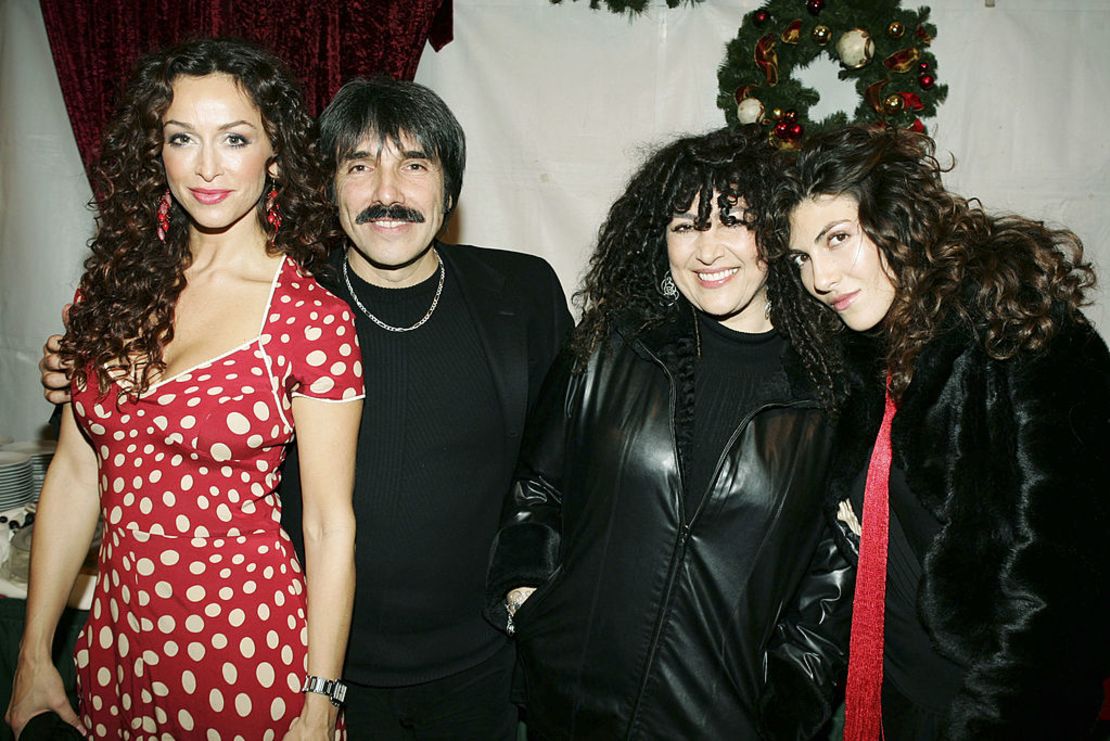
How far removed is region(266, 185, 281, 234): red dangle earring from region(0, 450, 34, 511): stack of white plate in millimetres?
2013

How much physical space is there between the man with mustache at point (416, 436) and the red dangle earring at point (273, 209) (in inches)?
8.6

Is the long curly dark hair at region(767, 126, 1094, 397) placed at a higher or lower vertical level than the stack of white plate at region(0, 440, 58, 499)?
higher

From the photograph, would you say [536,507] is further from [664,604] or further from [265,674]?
[265,674]

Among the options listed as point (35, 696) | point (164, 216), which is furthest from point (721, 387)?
point (35, 696)

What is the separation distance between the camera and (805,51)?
10.3ft

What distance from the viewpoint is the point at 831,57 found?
3.18 meters

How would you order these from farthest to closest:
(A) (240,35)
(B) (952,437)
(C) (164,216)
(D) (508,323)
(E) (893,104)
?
(A) (240,35) < (E) (893,104) < (D) (508,323) < (C) (164,216) < (B) (952,437)

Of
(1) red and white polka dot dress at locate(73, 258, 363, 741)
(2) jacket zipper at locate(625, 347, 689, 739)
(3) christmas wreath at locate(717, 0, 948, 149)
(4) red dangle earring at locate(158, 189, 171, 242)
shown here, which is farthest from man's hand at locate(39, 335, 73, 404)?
(3) christmas wreath at locate(717, 0, 948, 149)

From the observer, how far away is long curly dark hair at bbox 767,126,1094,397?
1511 mm

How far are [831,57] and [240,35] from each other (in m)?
2.41

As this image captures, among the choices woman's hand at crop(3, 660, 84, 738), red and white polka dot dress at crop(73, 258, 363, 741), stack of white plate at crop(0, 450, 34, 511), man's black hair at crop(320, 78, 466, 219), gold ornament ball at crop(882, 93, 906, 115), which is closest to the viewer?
red and white polka dot dress at crop(73, 258, 363, 741)

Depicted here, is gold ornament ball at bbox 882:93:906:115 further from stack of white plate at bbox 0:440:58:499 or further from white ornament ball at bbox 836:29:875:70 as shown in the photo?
stack of white plate at bbox 0:440:58:499

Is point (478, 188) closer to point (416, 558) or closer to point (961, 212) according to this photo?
point (416, 558)

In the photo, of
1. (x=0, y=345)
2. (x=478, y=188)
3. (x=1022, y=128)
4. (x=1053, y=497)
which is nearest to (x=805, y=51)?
(x=1022, y=128)
